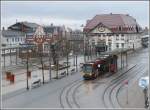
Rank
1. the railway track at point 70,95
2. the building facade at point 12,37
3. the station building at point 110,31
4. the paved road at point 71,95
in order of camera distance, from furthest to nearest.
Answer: the building facade at point 12,37
the station building at point 110,31
the paved road at point 71,95
the railway track at point 70,95

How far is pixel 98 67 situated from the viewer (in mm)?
42469

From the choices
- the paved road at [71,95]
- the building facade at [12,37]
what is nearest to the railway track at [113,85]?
the paved road at [71,95]

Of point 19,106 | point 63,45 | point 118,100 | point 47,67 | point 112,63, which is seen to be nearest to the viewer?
point 19,106

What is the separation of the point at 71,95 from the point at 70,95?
0.09 metres

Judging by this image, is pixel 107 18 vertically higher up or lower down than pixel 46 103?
higher up

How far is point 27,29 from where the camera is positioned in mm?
100500

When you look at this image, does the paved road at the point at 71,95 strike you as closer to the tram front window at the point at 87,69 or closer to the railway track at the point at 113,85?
the railway track at the point at 113,85

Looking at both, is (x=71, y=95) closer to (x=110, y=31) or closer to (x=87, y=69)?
(x=87, y=69)

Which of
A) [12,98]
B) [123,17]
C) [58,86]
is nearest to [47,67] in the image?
[58,86]

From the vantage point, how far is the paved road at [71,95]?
90.4 feet

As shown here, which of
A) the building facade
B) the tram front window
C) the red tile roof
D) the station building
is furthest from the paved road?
the building facade

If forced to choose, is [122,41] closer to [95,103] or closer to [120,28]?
[120,28]

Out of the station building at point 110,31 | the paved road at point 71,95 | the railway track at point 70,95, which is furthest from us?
the station building at point 110,31

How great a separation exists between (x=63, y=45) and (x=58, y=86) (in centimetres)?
3453
